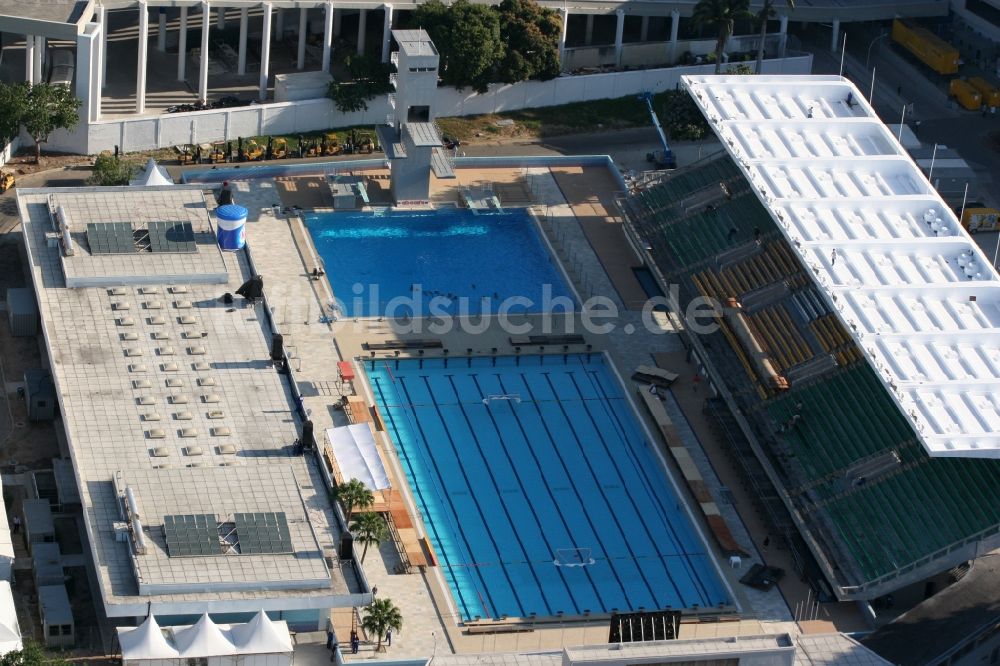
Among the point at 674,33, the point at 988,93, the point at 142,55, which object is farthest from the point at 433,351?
the point at 988,93

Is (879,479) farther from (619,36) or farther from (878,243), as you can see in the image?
(619,36)

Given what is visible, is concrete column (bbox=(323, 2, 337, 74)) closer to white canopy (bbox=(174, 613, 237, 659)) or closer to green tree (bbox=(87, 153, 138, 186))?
green tree (bbox=(87, 153, 138, 186))

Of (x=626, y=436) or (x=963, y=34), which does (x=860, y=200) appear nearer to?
(x=626, y=436)

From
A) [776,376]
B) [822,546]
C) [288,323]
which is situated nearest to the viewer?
[822,546]

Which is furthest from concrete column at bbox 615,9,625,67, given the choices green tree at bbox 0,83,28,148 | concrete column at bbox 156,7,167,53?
green tree at bbox 0,83,28,148

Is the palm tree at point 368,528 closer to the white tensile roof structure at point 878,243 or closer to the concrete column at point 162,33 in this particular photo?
the white tensile roof structure at point 878,243

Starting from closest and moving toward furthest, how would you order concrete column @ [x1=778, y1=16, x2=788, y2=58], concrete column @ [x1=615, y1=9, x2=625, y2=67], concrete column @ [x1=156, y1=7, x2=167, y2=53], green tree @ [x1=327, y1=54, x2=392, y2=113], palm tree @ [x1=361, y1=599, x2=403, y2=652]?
palm tree @ [x1=361, y1=599, x2=403, y2=652] < green tree @ [x1=327, y1=54, x2=392, y2=113] < concrete column @ [x1=156, y1=7, x2=167, y2=53] < concrete column @ [x1=615, y1=9, x2=625, y2=67] < concrete column @ [x1=778, y1=16, x2=788, y2=58]

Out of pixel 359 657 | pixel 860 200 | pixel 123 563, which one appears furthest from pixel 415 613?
pixel 860 200
